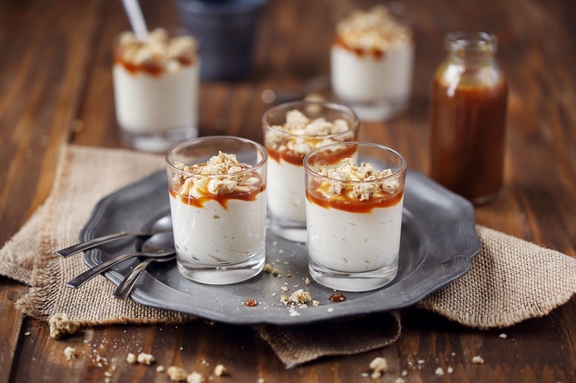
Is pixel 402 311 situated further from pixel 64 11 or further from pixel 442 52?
pixel 64 11

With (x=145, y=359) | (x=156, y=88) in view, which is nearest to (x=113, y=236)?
(x=145, y=359)

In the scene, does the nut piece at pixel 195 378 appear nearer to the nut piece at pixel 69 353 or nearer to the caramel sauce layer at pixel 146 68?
the nut piece at pixel 69 353

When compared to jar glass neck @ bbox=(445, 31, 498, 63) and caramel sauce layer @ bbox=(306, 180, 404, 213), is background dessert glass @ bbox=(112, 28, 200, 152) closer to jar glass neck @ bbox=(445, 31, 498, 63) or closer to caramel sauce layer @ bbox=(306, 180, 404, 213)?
jar glass neck @ bbox=(445, 31, 498, 63)

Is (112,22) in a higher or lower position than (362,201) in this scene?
lower

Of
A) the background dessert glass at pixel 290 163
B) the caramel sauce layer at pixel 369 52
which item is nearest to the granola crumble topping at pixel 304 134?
the background dessert glass at pixel 290 163

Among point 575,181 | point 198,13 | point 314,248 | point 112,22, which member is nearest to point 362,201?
point 314,248

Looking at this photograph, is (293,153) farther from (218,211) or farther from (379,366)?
(379,366)
